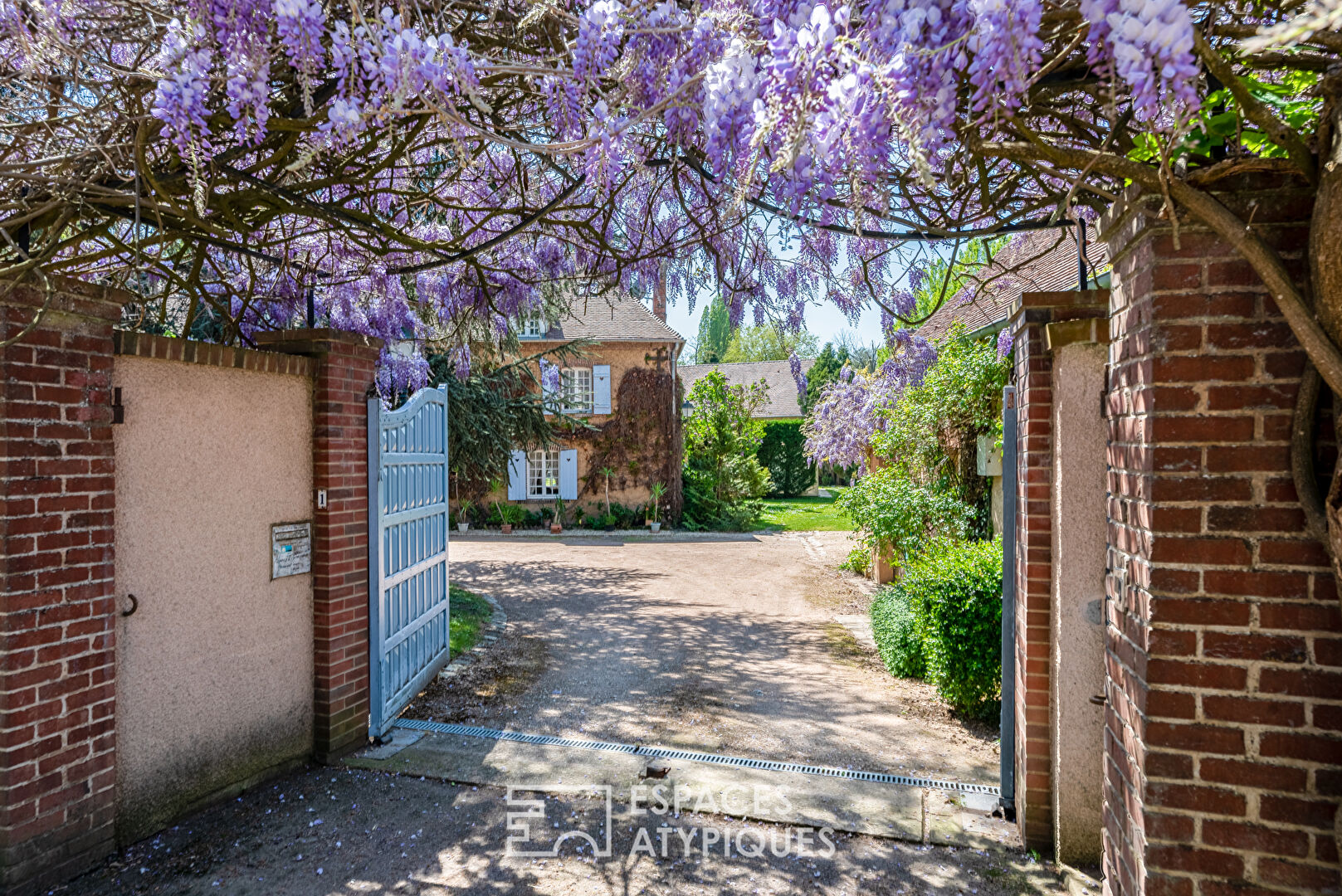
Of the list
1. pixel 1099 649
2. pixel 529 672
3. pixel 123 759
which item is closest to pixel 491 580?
pixel 529 672

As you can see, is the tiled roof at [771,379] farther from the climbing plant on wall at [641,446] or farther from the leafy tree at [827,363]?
the climbing plant on wall at [641,446]

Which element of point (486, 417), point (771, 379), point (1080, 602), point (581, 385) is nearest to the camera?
point (1080, 602)

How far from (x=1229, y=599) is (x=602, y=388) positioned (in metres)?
17.2

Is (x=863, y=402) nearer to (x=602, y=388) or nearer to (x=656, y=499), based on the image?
(x=656, y=499)

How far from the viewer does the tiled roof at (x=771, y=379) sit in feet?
112

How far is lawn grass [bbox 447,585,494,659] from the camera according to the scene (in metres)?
6.91

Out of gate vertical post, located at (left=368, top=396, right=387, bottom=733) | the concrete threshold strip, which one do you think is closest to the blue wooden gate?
gate vertical post, located at (left=368, top=396, right=387, bottom=733)

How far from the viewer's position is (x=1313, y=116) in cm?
178

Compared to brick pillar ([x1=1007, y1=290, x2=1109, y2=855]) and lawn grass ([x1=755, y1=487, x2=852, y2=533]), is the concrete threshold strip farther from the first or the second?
lawn grass ([x1=755, y1=487, x2=852, y2=533])

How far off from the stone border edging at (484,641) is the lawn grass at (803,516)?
25.2ft

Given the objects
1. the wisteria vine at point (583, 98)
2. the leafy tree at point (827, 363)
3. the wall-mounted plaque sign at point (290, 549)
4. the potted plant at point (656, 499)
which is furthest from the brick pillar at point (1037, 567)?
the leafy tree at point (827, 363)

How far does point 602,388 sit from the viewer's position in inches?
734

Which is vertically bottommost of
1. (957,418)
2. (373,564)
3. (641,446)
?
(373,564)

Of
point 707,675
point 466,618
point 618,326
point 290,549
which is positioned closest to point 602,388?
point 618,326
